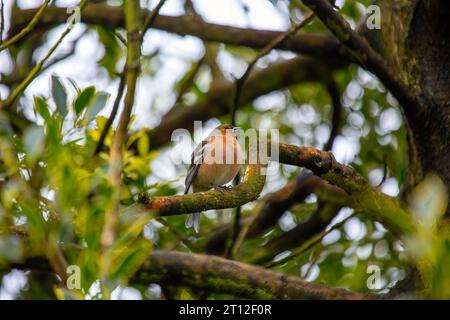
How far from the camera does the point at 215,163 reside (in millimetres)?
5480

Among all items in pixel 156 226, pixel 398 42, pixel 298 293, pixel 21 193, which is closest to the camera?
pixel 21 193

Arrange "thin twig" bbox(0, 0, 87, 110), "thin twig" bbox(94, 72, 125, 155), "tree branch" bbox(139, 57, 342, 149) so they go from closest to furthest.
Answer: "thin twig" bbox(0, 0, 87, 110) < "thin twig" bbox(94, 72, 125, 155) < "tree branch" bbox(139, 57, 342, 149)

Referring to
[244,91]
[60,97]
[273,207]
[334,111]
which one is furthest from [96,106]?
[244,91]

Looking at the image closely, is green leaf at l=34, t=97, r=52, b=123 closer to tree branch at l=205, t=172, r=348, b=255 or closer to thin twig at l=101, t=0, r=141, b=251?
thin twig at l=101, t=0, r=141, b=251

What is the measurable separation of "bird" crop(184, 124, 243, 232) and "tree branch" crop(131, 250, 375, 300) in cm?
91

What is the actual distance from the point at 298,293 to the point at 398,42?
1.66 metres

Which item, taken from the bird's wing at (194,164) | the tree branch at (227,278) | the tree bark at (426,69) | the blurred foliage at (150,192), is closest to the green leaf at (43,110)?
the blurred foliage at (150,192)

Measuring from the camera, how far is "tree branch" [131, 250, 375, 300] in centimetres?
409

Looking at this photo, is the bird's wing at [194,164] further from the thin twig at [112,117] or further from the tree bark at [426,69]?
the tree bark at [426,69]

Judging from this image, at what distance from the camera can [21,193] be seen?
286 cm

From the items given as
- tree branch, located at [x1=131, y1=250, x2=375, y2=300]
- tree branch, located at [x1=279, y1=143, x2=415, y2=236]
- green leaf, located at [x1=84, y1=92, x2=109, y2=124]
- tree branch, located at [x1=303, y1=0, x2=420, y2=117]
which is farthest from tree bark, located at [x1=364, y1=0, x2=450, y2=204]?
green leaf, located at [x1=84, y1=92, x2=109, y2=124]
